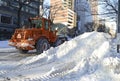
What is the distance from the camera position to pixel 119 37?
43.1 ft

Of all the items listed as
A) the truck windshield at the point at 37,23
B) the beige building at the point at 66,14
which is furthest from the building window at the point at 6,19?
the truck windshield at the point at 37,23

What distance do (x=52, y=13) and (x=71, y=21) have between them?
5082 centimetres

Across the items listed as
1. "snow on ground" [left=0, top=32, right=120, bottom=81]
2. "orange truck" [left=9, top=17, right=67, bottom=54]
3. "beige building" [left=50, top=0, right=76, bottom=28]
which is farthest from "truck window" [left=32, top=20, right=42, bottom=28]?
"beige building" [left=50, top=0, right=76, bottom=28]

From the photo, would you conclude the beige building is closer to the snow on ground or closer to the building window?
the building window

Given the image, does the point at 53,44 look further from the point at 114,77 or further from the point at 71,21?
the point at 71,21

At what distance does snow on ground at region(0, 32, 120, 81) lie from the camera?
29.3ft

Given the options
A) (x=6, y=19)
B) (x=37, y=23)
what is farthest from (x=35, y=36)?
(x=6, y=19)

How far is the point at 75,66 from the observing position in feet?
34.1

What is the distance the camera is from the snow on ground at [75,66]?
29.3 ft

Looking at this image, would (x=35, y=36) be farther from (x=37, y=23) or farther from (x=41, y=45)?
(x=37, y=23)

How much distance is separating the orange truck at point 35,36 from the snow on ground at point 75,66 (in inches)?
150

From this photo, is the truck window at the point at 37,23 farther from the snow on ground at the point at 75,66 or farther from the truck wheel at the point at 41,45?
the snow on ground at the point at 75,66

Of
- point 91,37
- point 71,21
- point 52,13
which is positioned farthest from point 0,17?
point 71,21

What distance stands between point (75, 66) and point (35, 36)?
9.05 m
